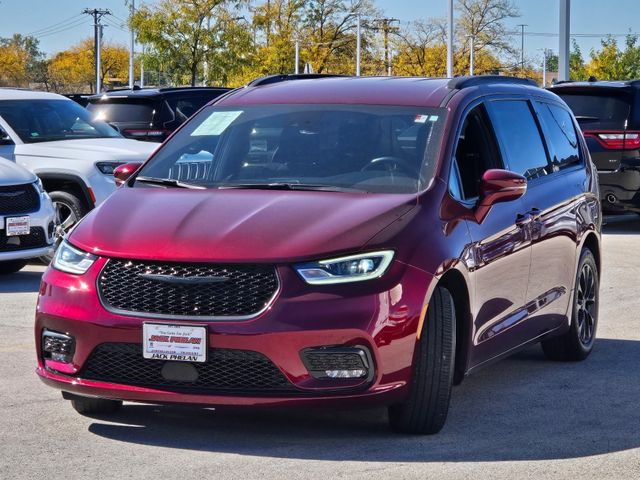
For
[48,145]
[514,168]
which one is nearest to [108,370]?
[514,168]

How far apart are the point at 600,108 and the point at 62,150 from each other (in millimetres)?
7060

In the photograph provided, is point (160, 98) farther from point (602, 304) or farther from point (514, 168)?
point (514, 168)

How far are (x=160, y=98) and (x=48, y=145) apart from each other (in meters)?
4.50

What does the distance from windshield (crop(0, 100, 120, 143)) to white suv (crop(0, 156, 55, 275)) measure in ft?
6.75

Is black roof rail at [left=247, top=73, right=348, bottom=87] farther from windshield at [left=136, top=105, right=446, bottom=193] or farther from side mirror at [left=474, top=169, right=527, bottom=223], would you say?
side mirror at [left=474, top=169, right=527, bottom=223]

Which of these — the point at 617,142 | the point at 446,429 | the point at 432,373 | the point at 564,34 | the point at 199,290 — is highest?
the point at 564,34

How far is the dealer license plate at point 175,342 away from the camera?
579 cm

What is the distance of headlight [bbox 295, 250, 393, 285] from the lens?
19.1 ft

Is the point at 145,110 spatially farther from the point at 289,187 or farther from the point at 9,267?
the point at 289,187

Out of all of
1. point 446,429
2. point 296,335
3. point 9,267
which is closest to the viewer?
point 296,335

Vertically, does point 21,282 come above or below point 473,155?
below

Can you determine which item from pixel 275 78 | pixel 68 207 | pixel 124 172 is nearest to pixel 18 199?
pixel 68 207

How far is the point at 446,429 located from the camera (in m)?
6.45

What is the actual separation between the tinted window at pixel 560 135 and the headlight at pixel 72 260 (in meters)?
3.21
